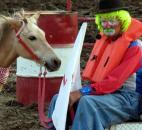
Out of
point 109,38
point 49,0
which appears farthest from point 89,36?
point 109,38

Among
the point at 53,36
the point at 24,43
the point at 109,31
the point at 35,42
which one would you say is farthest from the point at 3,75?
the point at 53,36

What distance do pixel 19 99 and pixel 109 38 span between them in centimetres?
347

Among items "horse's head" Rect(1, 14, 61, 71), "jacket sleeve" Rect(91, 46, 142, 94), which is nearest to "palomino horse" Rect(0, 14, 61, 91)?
"horse's head" Rect(1, 14, 61, 71)

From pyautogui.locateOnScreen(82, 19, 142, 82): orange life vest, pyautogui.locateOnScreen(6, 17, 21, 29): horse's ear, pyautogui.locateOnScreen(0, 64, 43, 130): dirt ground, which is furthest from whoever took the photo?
pyautogui.locateOnScreen(0, 64, 43, 130): dirt ground

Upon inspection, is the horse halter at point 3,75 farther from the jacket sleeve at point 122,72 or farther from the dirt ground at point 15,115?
the jacket sleeve at point 122,72

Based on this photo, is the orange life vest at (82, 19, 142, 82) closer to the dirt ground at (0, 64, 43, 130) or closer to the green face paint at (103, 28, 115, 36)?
the green face paint at (103, 28, 115, 36)

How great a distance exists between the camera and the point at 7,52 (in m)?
6.58

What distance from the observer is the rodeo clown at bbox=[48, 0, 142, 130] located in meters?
4.90

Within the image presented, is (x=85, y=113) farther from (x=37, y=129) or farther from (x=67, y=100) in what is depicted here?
(x=37, y=129)

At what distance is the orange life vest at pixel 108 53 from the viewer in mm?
5059

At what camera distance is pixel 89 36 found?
1362 cm

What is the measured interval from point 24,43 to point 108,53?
143 centimetres

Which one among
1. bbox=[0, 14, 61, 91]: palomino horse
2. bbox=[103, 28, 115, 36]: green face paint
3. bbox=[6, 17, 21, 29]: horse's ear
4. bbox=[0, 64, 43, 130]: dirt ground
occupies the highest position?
bbox=[103, 28, 115, 36]: green face paint

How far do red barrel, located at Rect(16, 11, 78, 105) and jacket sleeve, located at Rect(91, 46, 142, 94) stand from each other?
3160 mm
